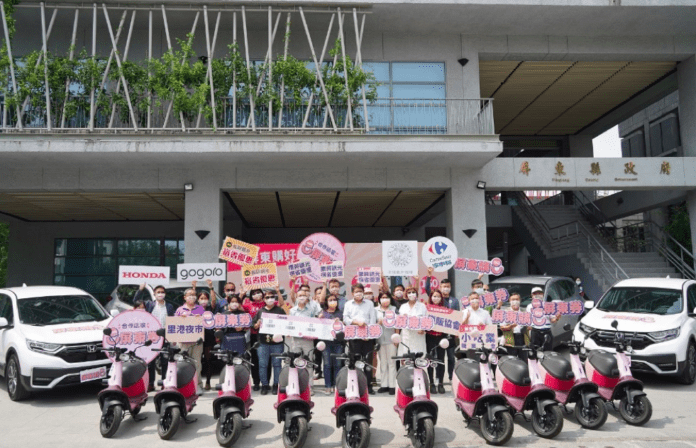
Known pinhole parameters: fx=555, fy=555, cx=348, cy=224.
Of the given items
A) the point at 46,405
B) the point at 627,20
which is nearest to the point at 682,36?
the point at 627,20

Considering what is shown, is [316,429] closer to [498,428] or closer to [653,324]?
[498,428]

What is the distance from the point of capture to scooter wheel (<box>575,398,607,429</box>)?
645cm

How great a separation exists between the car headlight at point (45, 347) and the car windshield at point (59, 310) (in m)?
0.71

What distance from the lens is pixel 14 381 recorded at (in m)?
8.45

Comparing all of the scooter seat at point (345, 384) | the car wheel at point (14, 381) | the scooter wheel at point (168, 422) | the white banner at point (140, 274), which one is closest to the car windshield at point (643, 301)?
the scooter seat at point (345, 384)

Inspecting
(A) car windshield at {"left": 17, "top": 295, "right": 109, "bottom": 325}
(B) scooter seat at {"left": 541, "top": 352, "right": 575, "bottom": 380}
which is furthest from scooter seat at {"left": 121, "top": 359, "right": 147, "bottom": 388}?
(B) scooter seat at {"left": 541, "top": 352, "right": 575, "bottom": 380}

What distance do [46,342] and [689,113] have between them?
53.8 feet

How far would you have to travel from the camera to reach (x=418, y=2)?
42.8 ft

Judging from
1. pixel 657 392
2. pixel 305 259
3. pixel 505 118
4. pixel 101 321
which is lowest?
pixel 657 392

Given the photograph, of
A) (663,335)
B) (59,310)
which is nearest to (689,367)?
(663,335)

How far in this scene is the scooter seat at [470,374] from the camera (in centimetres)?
628

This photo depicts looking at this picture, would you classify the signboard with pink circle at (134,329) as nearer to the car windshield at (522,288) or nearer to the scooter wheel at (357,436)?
the scooter wheel at (357,436)

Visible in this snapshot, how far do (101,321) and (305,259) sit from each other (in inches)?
144

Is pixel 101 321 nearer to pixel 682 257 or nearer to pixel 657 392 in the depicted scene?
pixel 657 392
